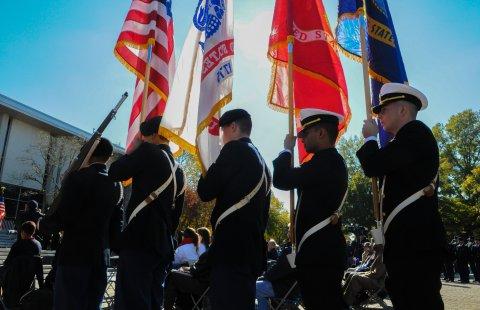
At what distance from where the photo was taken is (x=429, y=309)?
2.75 metres

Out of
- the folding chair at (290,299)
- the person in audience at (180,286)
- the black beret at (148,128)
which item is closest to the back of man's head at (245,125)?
the black beret at (148,128)

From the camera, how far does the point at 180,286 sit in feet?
22.7

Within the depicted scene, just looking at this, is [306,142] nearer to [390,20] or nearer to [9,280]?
[390,20]

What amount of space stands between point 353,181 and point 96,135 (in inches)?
1872

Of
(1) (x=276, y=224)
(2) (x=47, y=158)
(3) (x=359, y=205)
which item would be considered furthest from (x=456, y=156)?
(2) (x=47, y=158)

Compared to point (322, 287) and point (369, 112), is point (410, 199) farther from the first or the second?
point (369, 112)

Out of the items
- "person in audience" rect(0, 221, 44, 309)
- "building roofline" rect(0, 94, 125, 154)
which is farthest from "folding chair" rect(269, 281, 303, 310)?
"building roofline" rect(0, 94, 125, 154)

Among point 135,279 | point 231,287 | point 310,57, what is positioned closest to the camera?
point 231,287

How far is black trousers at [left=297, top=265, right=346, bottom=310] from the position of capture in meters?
3.25

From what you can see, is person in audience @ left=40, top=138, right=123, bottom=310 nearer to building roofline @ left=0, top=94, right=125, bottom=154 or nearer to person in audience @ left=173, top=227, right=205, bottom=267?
person in audience @ left=173, top=227, right=205, bottom=267

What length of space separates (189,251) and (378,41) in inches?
224

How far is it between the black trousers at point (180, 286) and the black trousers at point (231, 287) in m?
3.22

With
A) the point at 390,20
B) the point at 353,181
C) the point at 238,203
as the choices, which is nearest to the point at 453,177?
the point at 353,181

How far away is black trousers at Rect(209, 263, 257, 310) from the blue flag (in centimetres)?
260
